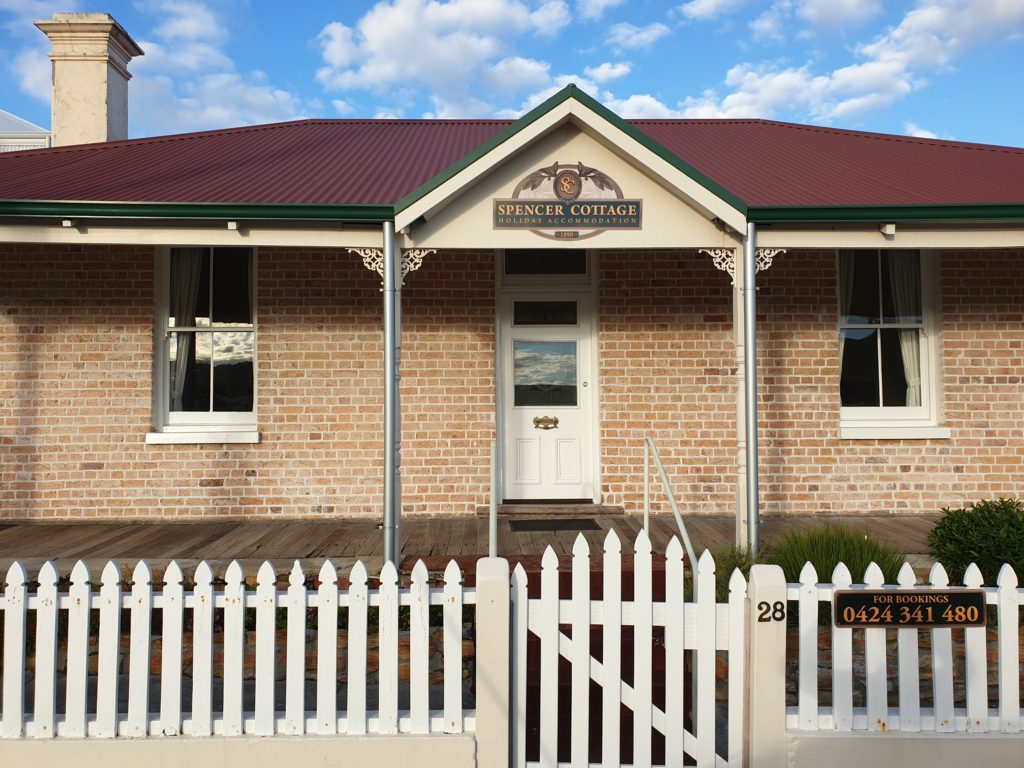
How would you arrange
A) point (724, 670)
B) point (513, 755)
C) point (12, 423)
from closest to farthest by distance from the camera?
1. point (513, 755)
2. point (724, 670)
3. point (12, 423)

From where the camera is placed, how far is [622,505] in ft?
25.9

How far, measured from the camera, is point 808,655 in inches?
125

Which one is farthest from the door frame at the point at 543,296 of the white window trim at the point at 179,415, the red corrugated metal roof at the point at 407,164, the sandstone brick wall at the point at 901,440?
the white window trim at the point at 179,415

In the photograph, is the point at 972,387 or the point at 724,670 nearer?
the point at 724,670

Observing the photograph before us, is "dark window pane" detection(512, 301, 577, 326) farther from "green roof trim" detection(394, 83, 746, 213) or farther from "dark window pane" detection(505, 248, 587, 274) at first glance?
"green roof trim" detection(394, 83, 746, 213)

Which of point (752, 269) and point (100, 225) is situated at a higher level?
point (100, 225)

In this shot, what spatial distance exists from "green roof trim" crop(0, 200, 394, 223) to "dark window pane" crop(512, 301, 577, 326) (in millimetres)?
2618

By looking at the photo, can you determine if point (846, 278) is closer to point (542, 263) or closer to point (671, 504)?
point (542, 263)

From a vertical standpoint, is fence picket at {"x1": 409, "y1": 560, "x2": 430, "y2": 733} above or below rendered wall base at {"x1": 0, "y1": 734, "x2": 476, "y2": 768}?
above

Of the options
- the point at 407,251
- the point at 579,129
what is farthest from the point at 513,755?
the point at 579,129

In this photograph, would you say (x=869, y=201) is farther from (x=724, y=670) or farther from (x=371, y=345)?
(x=371, y=345)

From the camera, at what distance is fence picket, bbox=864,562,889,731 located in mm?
3197

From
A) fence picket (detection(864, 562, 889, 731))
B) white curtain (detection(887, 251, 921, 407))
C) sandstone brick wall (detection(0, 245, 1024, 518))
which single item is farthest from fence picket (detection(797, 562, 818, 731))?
white curtain (detection(887, 251, 921, 407))

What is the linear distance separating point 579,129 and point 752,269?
5.77 ft
